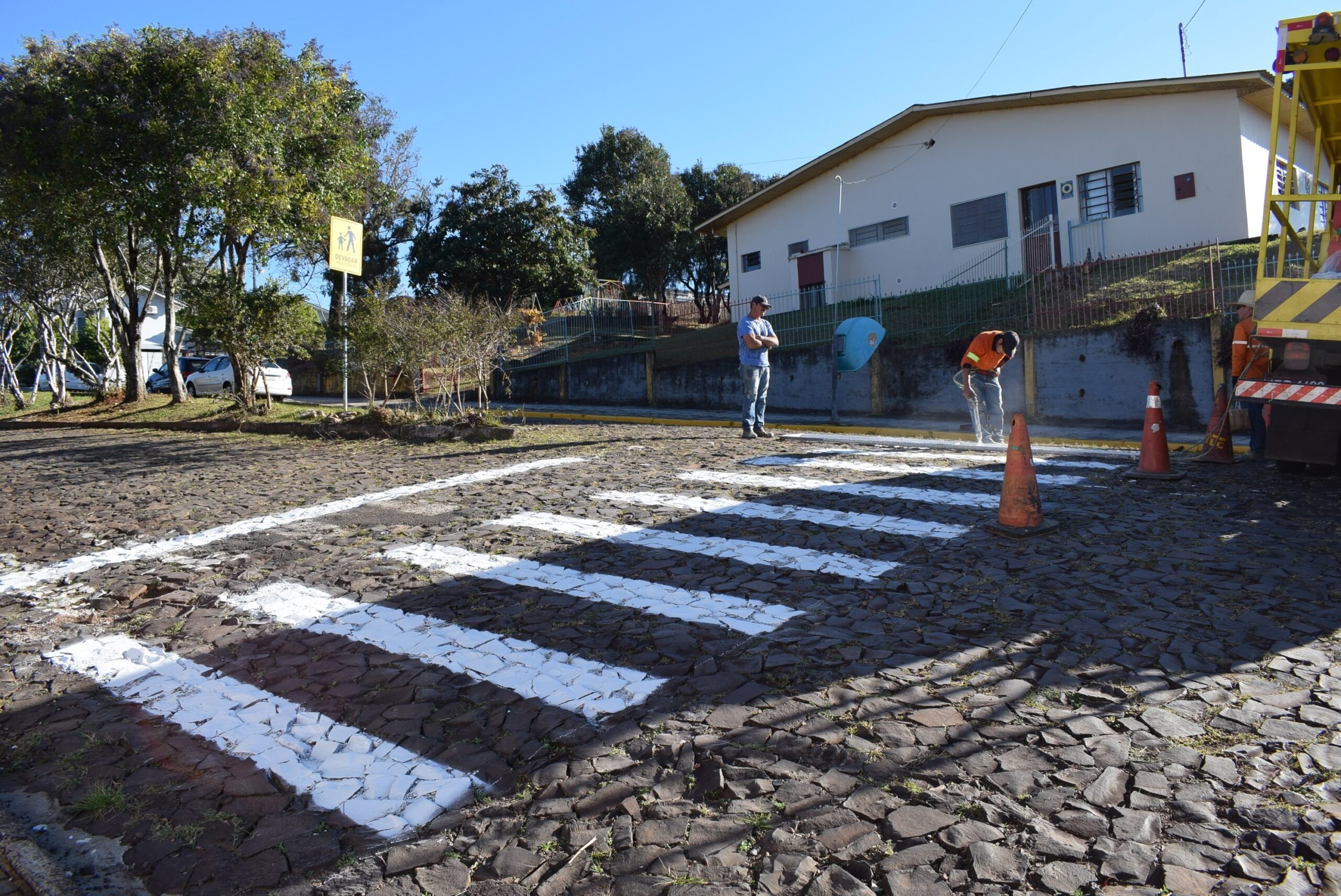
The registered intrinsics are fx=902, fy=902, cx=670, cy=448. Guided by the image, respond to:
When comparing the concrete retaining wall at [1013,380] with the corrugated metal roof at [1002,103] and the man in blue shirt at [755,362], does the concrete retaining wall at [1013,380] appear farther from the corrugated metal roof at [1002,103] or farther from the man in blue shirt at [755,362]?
the corrugated metal roof at [1002,103]

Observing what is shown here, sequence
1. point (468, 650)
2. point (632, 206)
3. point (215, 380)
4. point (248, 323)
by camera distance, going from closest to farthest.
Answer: point (468, 650) < point (248, 323) < point (215, 380) < point (632, 206)

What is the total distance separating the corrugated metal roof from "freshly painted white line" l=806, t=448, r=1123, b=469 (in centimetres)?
1212

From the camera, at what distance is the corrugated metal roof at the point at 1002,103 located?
1817 cm

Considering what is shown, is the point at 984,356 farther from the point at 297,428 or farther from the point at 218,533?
the point at 297,428

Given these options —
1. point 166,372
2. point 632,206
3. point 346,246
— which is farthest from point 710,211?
point 346,246

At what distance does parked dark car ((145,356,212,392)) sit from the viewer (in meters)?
28.5

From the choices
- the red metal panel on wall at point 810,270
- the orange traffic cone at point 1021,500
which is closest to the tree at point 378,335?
the orange traffic cone at point 1021,500

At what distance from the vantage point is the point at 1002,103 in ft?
69.3

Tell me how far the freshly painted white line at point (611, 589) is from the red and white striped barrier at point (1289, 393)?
5003 mm

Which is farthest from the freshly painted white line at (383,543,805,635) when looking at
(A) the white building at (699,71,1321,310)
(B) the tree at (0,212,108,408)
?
(B) the tree at (0,212,108,408)

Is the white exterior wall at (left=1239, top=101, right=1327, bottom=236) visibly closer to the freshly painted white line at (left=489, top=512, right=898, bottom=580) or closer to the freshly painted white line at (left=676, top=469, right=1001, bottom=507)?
the freshly painted white line at (left=676, top=469, right=1001, bottom=507)

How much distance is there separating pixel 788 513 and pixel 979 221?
58.2 ft

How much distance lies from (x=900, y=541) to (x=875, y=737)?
2.95 meters

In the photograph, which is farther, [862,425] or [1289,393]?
[862,425]
